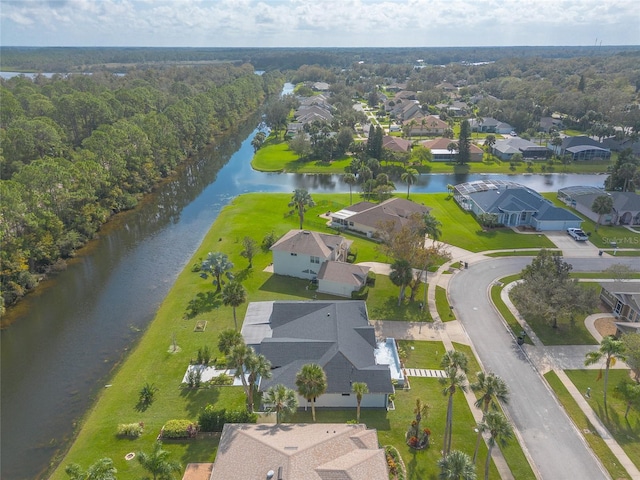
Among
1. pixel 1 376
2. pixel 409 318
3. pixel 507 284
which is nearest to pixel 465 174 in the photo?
pixel 507 284

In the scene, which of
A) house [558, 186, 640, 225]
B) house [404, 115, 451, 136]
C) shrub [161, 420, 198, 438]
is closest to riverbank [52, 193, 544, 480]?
shrub [161, 420, 198, 438]

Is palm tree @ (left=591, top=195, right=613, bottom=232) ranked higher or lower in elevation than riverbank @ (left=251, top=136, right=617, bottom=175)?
higher

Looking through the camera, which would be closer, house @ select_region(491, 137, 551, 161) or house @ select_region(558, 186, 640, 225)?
house @ select_region(558, 186, 640, 225)

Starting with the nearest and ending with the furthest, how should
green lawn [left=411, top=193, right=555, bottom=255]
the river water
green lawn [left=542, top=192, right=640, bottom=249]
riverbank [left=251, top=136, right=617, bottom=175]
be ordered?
1. the river water
2. green lawn [left=542, top=192, right=640, bottom=249]
3. green lawn [left=411, top=193, right=555, bottom=255]
4. riverbank [left=251, top=136, right=617, bottom=175]

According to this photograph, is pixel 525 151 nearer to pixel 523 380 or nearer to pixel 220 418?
pixel 523 380

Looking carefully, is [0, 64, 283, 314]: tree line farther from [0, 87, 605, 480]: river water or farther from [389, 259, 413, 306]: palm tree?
[389, 259, 413, 306]: palm tree
